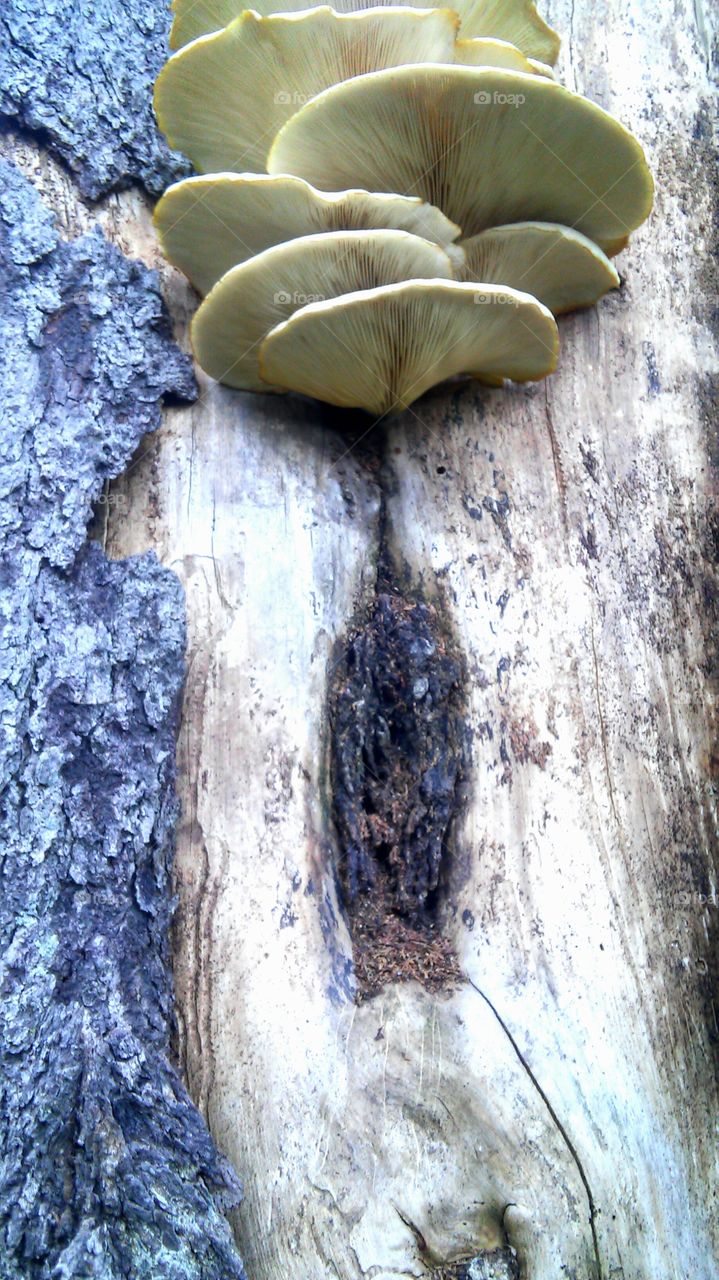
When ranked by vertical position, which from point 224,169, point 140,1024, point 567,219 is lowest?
point 140,1024

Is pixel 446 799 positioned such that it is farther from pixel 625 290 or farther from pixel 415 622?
pixel 625 290

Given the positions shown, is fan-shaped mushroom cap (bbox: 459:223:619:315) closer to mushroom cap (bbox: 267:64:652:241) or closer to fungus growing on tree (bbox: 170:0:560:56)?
mushroom cap (bbox: 267:64:652:241)

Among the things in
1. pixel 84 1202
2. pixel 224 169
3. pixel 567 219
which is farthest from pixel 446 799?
pixel 224 169

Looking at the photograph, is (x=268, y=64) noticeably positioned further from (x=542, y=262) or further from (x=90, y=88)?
(x=542, y=262)

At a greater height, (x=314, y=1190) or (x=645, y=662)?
(x=645, y=662)

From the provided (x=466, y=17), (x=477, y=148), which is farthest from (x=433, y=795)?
(x=466, y=17)

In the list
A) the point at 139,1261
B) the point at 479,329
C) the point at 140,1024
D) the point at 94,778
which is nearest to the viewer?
the point at 139,1261
